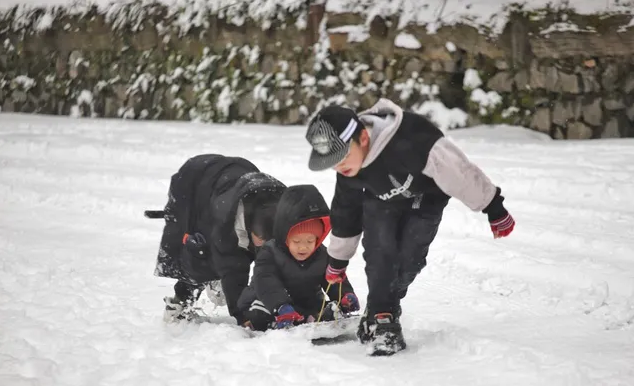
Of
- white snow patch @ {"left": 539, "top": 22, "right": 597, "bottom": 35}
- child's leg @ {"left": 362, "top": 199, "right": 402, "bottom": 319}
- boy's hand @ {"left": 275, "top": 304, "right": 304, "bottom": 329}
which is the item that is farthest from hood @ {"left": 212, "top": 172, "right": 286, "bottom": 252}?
white snow patch @ {"left": 539, "top": 22, "right": 597, "bottom": 35}

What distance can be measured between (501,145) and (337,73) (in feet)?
9.31

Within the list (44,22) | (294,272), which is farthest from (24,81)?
(294,272)

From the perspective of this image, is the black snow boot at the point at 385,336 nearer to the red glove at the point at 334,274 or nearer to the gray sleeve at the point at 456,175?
the red glove at the point at 334,274

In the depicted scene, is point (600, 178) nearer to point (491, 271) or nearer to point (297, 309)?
point (491, 271)

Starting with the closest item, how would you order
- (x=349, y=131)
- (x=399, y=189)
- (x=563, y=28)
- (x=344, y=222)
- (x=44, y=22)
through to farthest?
1. (x=349, y=131)
2. (x=399, y=189)
3. (x=344, y=222)
4. (x=563, y=28)
5. (x=44, y=22)

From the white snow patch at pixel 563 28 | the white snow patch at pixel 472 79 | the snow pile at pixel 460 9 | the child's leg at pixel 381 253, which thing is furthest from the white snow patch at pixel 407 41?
the child's leg at pixel 381 253

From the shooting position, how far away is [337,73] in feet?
32.9

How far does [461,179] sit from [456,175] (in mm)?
28

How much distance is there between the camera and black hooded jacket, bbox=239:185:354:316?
3674 millimetres

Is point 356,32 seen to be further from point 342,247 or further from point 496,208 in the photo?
point 496,208

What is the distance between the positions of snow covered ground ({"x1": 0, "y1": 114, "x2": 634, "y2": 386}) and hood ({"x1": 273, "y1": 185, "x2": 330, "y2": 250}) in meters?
0.56

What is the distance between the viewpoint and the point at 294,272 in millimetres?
3887

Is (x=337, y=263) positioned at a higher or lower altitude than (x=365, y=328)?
higher

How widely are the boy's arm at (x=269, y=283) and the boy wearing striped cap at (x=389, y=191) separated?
37 cm
